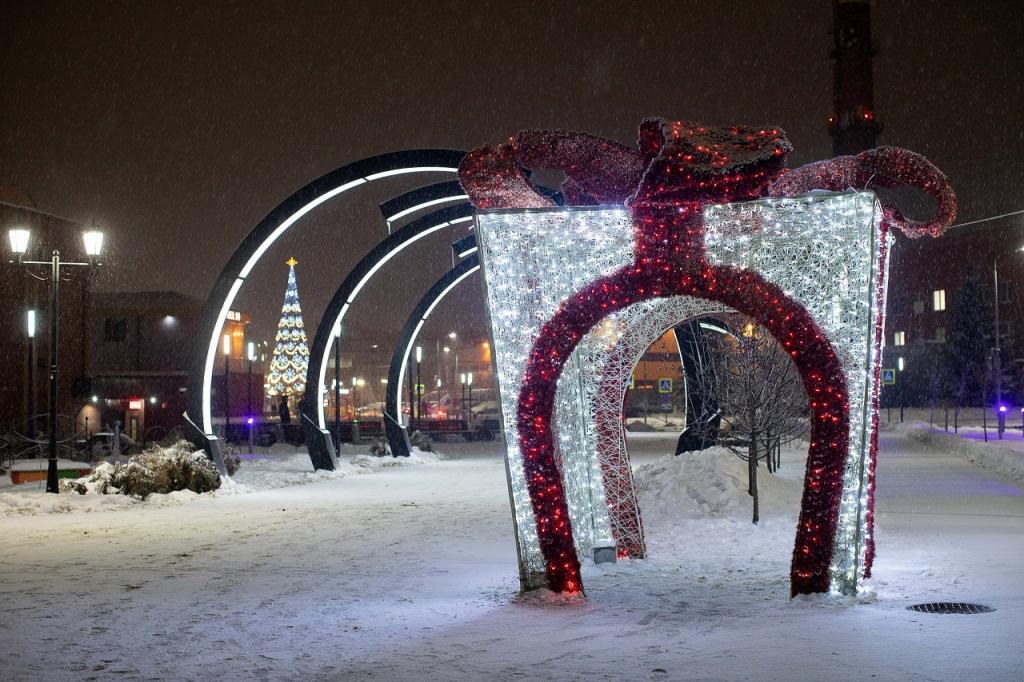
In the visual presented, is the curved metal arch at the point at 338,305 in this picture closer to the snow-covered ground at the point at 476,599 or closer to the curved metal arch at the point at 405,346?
the curved metal arch at the point at 405,346

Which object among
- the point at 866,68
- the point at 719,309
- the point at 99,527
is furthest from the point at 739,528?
the point at 866,68

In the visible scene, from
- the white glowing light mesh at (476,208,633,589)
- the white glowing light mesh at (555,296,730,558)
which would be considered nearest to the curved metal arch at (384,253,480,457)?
the white glowing light mesh at (555,296,730,558)

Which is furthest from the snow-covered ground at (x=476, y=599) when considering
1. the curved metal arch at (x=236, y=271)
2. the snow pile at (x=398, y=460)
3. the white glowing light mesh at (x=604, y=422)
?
the snow pile at (x=398, y=460)

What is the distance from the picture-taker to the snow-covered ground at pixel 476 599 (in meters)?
6.80

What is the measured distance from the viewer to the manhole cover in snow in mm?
8156

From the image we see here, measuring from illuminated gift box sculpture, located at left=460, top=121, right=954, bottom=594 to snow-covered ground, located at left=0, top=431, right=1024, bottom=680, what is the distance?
2.51ft

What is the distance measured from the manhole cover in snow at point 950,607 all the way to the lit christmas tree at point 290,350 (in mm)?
53265

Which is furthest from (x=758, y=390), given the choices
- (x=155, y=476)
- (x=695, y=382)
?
(x=155, y=476)

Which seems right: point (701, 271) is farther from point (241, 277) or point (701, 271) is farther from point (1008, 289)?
point (1008, 289)

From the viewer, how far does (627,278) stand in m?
8.79

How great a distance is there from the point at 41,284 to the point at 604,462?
31.9 metres

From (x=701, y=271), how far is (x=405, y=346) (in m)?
25.7

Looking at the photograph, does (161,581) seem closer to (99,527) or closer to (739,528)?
(99,527)

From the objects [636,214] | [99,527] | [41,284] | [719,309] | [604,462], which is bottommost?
[99,527]
